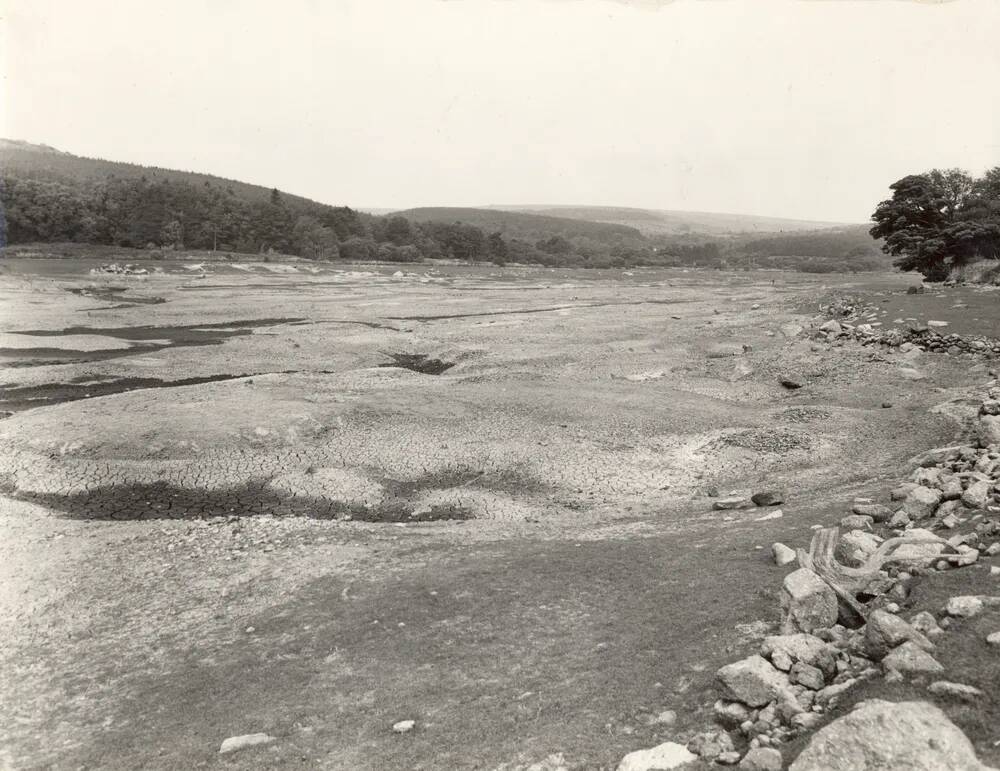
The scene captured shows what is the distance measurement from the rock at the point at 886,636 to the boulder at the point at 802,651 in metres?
0.30

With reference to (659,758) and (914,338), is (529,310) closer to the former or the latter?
(914,338)

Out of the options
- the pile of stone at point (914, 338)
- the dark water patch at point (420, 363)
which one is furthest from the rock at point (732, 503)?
the pile of stone at point (914, 338)

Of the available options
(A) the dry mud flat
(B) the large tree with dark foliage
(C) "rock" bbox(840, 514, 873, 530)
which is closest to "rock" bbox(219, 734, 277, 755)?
(A) the dry mud flat

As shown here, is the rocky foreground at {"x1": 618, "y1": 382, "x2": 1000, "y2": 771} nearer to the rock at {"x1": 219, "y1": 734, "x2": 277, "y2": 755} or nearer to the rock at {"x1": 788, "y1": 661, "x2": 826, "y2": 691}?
the rock at {"x1": 788, "y1": 661, "x2": 826, "y2": 691}

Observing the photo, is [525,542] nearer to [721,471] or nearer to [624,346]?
[721,471]

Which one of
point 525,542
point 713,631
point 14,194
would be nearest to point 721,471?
point 525,542

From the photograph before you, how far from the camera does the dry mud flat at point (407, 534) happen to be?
6.17 meters

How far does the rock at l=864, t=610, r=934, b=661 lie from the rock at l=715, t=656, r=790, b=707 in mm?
740

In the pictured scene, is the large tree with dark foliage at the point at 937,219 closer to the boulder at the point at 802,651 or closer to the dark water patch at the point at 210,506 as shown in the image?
the dark water patch at the point at 210,506

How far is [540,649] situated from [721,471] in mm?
8294

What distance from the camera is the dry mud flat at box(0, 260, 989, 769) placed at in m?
6.17

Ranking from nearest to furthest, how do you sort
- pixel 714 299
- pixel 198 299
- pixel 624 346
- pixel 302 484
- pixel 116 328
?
pixel 302 484 < pixel 624 346 < pixel 116 328 < pixel 198 299 < pixel 714 299

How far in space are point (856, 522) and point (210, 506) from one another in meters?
11.0

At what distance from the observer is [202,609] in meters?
8.73
